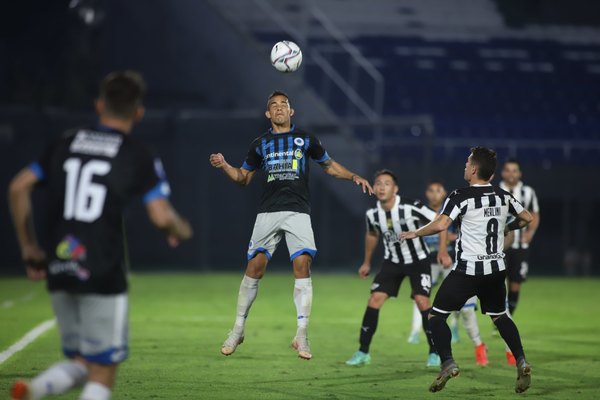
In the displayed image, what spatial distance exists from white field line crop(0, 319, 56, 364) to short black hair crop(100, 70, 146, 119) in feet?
17.5

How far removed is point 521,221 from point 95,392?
15.3 feet

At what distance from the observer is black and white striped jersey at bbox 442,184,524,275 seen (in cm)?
873

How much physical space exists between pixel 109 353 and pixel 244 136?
1903 cm

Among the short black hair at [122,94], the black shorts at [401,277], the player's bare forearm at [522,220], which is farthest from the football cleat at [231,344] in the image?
the short black hair at [122,94]

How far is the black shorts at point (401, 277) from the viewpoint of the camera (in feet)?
35.7

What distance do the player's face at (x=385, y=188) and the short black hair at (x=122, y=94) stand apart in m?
5.39

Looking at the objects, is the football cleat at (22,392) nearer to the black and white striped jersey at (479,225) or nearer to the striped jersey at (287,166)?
the black and white striped jersey at (479,225)

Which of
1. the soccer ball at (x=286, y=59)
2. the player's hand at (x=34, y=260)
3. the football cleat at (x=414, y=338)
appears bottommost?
the football cleat at (x=414, y=338)

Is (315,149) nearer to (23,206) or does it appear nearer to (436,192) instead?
(436,192)

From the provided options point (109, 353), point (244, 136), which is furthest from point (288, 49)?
point (244, 136)

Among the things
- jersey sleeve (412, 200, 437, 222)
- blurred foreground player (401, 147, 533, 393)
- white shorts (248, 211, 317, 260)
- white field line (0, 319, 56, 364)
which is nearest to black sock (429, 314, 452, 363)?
blurred foreground player (401, 147, 533, 393)

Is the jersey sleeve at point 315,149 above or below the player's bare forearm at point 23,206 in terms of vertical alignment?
above

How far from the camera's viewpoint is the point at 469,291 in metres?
8.80

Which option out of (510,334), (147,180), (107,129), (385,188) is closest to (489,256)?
(510,334)
